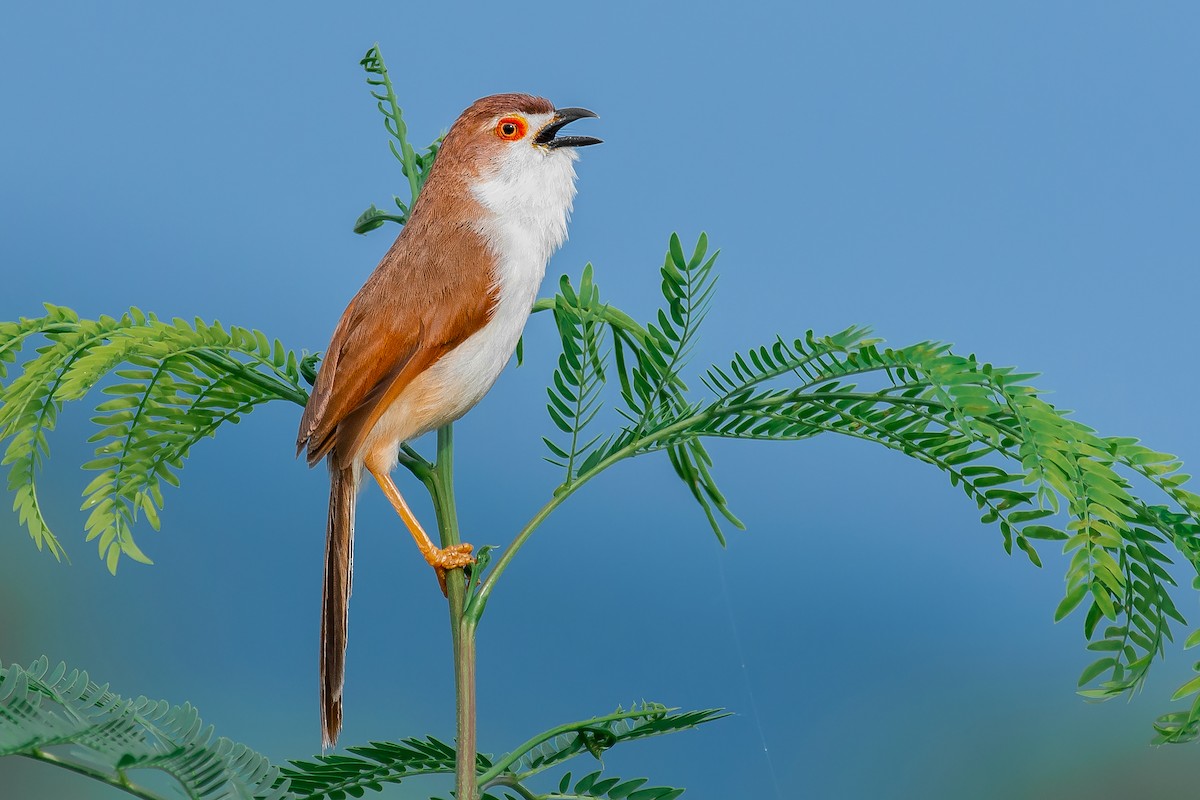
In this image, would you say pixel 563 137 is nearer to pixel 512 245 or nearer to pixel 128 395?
pixel 512 245

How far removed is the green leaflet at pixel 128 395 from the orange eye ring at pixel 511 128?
1.96 feet

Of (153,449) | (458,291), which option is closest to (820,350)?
(458,291)

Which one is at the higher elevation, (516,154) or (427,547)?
(516,154)

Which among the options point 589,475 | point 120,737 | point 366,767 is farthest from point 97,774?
point 589,475

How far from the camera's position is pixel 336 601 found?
1575 mm

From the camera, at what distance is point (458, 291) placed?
1.72 meters

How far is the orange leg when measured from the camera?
141 cm

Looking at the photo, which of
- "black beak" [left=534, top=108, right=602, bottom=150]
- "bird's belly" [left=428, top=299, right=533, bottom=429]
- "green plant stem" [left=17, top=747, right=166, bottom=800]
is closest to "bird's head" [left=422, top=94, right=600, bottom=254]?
"black beak" [left=534, top=108, right=602, bottom=150]

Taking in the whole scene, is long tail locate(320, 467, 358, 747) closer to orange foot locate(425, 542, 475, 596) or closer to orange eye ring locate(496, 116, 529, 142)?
orange foot locate(425, 542, 475, 596)

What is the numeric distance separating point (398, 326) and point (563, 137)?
45 centimetres

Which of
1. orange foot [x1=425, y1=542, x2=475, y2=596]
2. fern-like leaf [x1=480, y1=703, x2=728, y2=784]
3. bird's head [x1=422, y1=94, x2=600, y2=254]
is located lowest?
fern-like leaf [x1=480, y1=703, x2=728, y2=784]

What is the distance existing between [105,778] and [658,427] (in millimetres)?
743

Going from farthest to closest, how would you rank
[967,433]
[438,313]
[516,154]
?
[516,154] < [438,313] < [967,433]

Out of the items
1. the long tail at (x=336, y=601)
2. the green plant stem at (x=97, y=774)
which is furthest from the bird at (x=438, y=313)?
the green plant stem at (x=97, y=774)
